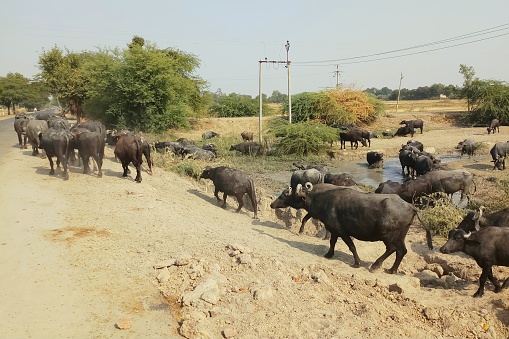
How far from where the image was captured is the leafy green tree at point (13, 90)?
68.4 meters

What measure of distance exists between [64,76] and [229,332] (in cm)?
3344

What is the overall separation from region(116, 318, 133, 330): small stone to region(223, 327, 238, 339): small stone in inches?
50.8

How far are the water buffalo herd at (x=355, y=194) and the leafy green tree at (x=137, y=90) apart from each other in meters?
6.76

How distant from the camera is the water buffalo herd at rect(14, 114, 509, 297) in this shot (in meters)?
7.54

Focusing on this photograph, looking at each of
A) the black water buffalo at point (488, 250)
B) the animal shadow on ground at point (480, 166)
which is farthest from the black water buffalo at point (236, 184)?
the animal shadow on ground at point (480, 166)

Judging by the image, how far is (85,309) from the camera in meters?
5.69

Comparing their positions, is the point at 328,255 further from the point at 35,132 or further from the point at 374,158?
the point at 374,158

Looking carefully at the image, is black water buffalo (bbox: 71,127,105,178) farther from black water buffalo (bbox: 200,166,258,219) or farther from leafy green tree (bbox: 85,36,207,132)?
leafy green tree (bbox: 85,36,207,132)

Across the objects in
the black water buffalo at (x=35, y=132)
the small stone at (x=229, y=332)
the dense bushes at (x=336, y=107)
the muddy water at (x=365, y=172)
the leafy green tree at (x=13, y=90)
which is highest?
the leafy green tree at (x=13, y=90)

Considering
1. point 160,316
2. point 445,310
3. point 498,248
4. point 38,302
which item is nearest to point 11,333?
point 38,302

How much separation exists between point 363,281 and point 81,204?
728 cm

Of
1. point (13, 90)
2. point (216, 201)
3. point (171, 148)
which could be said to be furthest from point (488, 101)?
point (13, 90)

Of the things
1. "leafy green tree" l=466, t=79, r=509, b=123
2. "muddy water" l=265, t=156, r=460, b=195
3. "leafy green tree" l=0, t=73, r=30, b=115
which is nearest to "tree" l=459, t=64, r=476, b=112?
"leafy green tree" l=466, t=79, r=509, b=123

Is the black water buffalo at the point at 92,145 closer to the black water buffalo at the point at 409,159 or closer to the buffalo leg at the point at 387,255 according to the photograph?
the buffalo leg at the point at 387,255
